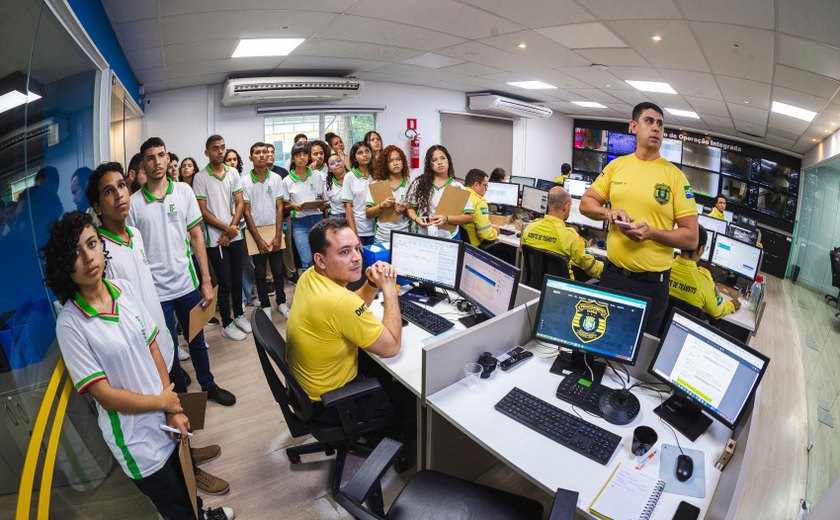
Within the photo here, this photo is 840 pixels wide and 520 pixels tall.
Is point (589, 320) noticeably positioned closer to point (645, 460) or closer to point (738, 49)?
point (645, 460)

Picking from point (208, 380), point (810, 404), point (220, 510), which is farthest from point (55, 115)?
point (810, 404)

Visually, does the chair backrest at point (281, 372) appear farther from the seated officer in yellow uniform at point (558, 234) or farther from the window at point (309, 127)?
the window at point (309, 127)

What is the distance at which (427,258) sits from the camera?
273cm

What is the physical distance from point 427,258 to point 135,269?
162 centimetres

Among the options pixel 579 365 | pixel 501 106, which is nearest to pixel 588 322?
pixel 579 365

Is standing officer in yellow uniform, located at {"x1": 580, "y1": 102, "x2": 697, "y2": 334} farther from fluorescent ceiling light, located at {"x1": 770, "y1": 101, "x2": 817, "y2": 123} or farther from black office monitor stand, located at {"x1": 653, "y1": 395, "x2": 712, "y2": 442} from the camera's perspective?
fluorescent ceiling light, located at {"x1": 770, "y1": 101, "x2": 817, "y2": 123}

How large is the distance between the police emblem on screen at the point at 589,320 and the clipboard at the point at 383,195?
2100mm

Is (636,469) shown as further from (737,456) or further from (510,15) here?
(510,15)

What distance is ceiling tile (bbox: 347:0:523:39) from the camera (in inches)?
122

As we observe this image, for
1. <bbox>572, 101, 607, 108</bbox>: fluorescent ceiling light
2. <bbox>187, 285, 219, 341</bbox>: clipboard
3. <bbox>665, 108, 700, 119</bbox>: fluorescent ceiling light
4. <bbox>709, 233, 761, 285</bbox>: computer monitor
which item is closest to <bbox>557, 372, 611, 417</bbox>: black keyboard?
<bbox>187, 285, 219, 341</bbox>: clipboard

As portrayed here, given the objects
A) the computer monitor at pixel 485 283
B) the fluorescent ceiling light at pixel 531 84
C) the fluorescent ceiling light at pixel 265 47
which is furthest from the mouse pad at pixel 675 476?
the fluorescent ceiling light at pixel 531 84

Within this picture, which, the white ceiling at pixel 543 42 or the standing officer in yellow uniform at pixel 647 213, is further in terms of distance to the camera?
the white ceiling at pixel 543 42

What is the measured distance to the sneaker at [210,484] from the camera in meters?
2.11

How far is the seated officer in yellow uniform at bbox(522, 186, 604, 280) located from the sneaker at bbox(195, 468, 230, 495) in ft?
8.92
